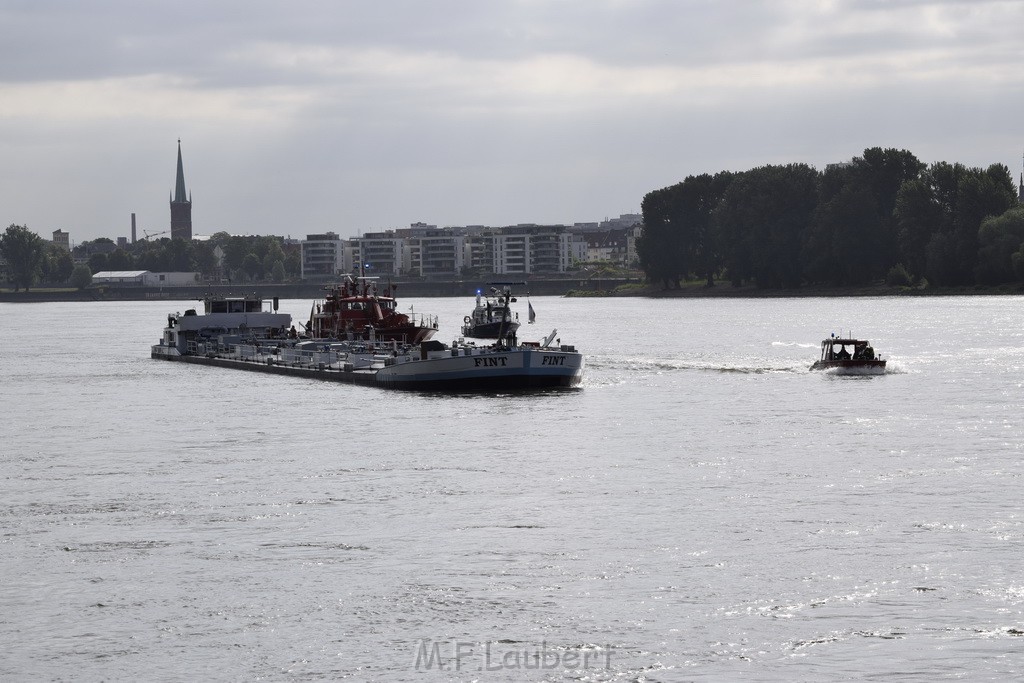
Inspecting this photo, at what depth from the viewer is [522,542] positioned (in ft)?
110

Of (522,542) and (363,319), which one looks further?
(363,319)

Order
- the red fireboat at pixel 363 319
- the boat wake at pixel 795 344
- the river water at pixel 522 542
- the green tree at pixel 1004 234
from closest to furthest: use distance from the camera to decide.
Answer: the river water at pixel 522 542 → the red fireboat at pixel 363 319 → the boat wake at pixel 795 344 → the green tree at pixel 1004 234

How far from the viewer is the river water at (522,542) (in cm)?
2475

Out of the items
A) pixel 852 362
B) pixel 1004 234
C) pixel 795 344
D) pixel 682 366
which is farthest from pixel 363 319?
pixel 1004 234

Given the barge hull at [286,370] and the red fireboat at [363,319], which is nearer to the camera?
the barge hull at [286,370]

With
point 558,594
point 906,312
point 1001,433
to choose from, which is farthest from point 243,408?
point 906,312

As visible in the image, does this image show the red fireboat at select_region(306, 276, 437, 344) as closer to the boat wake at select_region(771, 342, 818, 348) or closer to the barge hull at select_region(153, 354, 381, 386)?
the barge hull at select_region(153, 354, 381, 386)

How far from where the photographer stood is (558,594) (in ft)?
92.8

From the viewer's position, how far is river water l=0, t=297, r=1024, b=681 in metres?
24.8

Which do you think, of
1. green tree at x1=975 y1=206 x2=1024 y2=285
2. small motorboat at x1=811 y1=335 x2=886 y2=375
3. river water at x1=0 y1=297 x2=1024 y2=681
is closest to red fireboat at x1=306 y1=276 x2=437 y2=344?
small motorboat at x1=811 y1=335 x2=886 y2=375

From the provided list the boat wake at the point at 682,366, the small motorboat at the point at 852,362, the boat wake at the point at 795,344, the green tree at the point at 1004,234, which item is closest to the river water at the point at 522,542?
the small motorboat at the point at 852,362

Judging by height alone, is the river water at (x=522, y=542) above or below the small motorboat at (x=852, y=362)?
below

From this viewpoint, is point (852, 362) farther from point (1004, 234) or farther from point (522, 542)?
point (1004, 234)

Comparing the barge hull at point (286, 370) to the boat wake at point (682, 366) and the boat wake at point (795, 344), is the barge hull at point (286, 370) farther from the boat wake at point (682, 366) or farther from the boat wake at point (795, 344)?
the boat wake at point (795, 344)
